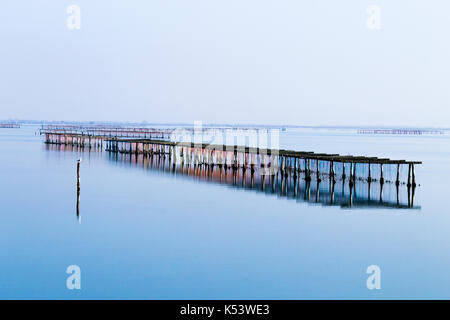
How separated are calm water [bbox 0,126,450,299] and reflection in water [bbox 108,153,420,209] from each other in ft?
2.28

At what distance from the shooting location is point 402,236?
1761 cm

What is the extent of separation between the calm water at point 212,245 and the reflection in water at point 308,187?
0.70 m

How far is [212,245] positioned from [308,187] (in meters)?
12.9

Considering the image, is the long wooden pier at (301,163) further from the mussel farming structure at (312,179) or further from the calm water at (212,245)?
the calm water at (212,245)

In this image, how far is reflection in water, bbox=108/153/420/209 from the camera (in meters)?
23.9

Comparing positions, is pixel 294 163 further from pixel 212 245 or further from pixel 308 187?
pixel 212 245

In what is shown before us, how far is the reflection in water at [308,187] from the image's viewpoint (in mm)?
23891

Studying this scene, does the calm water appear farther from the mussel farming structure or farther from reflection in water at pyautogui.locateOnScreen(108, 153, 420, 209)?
the mussel farming structure

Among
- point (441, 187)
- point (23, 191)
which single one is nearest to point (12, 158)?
point (23, 191)

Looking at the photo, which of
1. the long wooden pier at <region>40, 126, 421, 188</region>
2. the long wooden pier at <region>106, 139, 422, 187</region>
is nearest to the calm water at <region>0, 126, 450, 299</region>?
the long wooden pier at <region>40, 126, 421, 188</region>

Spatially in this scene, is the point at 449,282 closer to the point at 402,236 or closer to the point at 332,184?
the point at 402,236

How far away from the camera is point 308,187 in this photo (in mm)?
28312

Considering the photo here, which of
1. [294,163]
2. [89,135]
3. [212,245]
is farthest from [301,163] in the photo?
[212,245]
